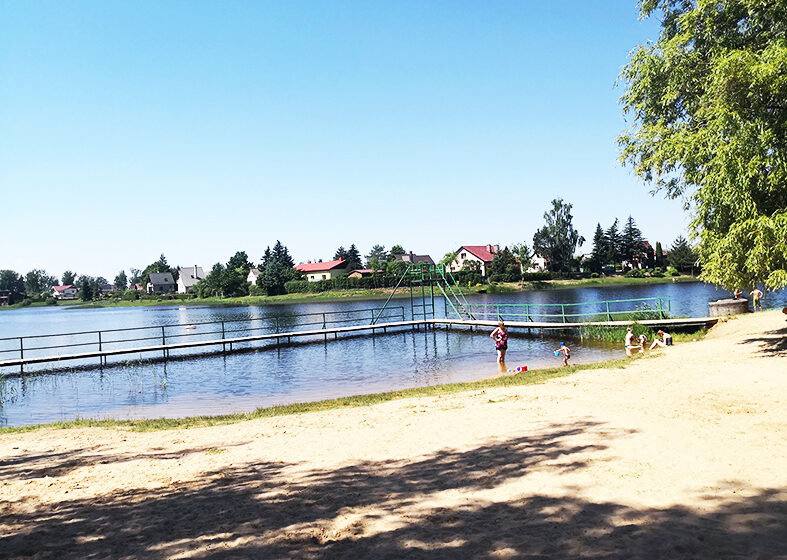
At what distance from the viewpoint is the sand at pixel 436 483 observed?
15.6 feet

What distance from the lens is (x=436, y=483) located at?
6238 millimetres

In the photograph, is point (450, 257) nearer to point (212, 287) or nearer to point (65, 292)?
point (212, 287)

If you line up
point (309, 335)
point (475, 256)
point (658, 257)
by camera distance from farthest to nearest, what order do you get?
point (475, 256) < point (658, 257) < point (309, 335)

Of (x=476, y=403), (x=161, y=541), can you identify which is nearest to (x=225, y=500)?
(x=161, y=541)

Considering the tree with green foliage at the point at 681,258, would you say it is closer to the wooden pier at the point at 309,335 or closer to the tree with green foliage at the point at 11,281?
the wooden pier at the point at 309,335

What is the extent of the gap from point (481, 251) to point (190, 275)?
74.6m

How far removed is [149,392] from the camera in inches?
747

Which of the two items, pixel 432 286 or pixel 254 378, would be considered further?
pixel 432 286

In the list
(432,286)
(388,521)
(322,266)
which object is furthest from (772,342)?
(322,266)

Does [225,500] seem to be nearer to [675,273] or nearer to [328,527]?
[328,527]

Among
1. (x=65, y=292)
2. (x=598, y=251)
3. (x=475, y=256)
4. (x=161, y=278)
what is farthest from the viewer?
(x=65, y=292)

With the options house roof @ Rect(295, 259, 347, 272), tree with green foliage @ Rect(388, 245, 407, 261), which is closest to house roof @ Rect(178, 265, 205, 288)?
house roof @ Rect(295, 259, 347, 272)

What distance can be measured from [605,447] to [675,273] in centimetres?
9001

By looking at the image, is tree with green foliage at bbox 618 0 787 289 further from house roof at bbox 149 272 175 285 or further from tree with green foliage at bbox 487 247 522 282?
house roof at bbox 149 272 175 285
